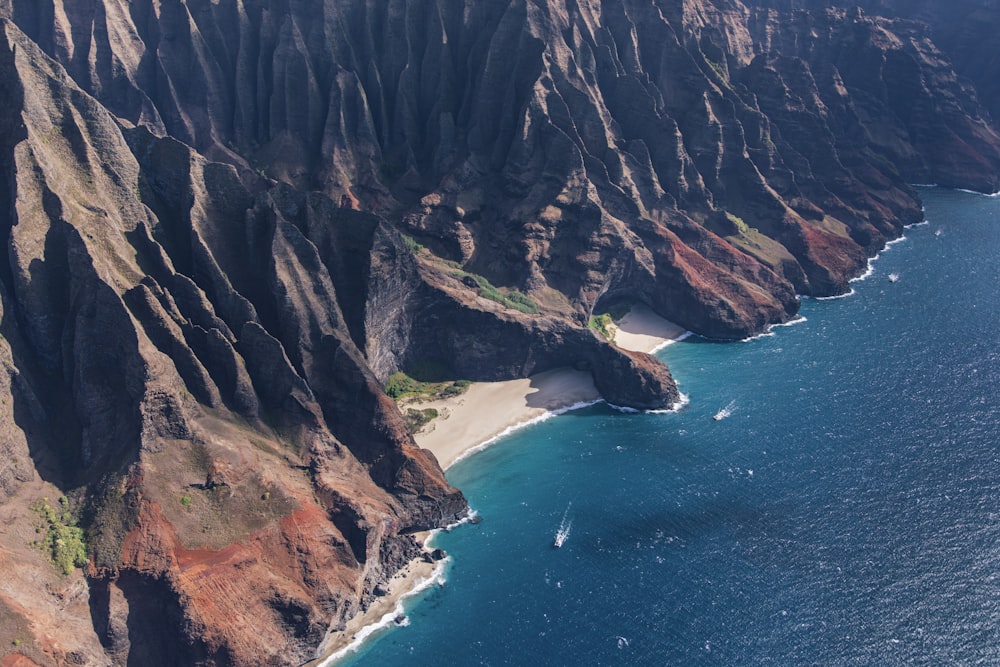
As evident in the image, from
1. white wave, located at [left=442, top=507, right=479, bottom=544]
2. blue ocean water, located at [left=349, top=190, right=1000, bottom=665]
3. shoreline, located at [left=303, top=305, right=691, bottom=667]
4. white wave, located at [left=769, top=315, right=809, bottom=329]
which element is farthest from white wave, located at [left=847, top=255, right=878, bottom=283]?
white wave, located at [left=442, top=507, right=479, bottom=544]

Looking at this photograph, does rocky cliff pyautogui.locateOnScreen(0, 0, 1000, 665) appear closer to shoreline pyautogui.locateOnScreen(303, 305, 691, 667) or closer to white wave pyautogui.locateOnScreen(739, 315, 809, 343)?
white wave pyautogui.locateOnScreen(739, 315, 809, 343)

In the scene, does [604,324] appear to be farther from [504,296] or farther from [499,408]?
[499,408]

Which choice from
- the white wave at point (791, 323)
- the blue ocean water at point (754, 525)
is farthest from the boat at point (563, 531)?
the white wave at point (791, 323)

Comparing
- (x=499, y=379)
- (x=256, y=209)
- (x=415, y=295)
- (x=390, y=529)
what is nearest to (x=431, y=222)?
(x=415, y=295)

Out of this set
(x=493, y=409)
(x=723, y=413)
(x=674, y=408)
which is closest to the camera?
(x=723, y=413)

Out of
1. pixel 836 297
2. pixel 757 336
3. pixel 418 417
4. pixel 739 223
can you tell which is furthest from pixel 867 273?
pixel 418 417

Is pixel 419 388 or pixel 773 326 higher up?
pixel 419 388

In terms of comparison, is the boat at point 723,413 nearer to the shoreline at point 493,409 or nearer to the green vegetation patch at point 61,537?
the shoreline at point 493,409

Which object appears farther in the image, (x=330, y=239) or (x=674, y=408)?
(x=674, y=408)
